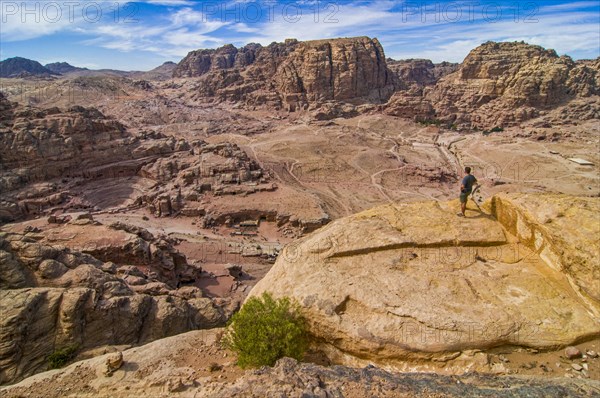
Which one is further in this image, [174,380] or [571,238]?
[571,238]

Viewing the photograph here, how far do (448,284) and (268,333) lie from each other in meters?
4.00

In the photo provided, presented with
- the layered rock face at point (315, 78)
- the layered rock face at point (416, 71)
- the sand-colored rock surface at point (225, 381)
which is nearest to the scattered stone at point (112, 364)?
the sand-colored rock surface at point (225, 381)

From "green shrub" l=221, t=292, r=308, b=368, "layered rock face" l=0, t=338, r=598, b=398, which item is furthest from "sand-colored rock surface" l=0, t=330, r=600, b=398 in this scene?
"green shrub" l=221, t=292, r=308, b=368

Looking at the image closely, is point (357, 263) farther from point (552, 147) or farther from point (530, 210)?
point (552, 147)

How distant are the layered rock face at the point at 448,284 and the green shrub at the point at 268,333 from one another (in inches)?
15.6

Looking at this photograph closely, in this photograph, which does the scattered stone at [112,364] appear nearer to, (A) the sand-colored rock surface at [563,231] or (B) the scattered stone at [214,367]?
(B) the scattered stone at [214,367]

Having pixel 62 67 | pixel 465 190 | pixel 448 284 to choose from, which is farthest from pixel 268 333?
pixel 62 67

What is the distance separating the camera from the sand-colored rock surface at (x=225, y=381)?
5090 mm

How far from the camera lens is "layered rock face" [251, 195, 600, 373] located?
21.1 ft

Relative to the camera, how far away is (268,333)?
22.4 ft

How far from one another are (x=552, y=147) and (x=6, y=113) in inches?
2941

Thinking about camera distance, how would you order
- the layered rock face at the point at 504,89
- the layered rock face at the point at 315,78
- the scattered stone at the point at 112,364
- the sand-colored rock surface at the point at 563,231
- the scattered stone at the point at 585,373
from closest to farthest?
the scattered stone at the point at 585,373, the sand-colored rock surface at the point at 563,231, the scattered stone at the point at 112,364, the layered rock face at the point at 504,89, the layered rock face at the point at 315,78

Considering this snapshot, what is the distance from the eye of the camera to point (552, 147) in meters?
54.8

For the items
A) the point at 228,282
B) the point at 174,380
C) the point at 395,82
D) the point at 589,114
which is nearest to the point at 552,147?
the point at 589,114
